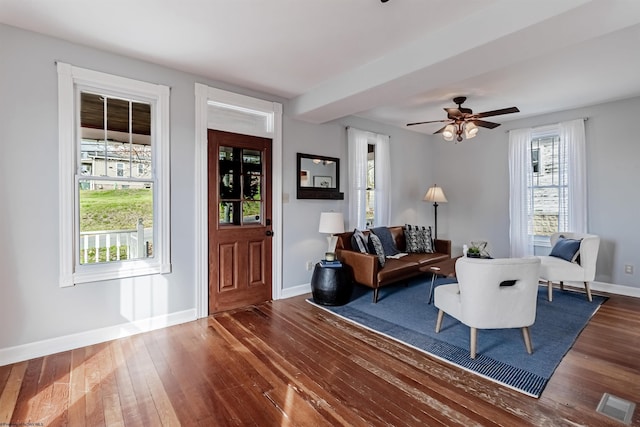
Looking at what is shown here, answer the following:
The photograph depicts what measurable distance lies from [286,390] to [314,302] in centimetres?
187

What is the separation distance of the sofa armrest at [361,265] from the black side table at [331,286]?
232mm

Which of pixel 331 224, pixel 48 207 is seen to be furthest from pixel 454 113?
pixel 48 207

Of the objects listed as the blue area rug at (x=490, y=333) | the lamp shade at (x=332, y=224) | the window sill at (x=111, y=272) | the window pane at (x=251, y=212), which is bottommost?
the blue area rug at (x=490, y=333)

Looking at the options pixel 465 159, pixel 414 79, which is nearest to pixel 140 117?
pixel 414 79

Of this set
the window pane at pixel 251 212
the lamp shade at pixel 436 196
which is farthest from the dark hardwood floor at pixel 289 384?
the lamp shade at pixel 436 196

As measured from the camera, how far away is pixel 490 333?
3.05 m

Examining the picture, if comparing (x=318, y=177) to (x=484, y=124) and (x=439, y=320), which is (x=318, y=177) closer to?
(x=484, y=124)

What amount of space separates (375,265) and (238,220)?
1813mm

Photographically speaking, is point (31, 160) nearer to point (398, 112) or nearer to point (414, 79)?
point (414, 79)

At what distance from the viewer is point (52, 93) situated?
271 cm

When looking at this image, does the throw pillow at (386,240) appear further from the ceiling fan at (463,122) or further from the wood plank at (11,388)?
the wood plank at (11,388)

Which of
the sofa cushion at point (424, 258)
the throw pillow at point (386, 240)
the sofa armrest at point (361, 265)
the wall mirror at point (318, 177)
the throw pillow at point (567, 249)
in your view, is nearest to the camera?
the sofa armrest at point (361, 265)

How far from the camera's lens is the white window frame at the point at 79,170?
276 centimetres

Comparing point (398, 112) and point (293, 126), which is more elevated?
point (398, 112)
